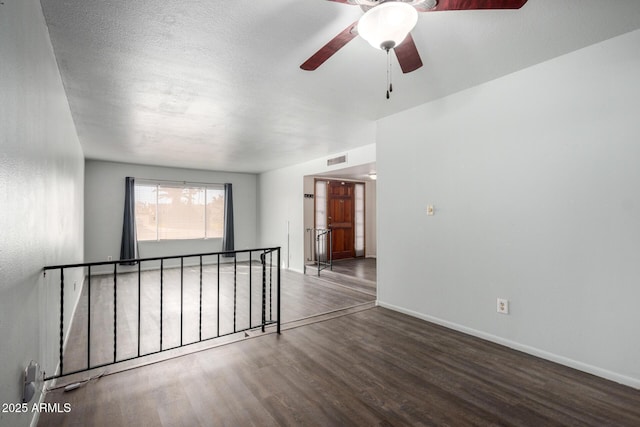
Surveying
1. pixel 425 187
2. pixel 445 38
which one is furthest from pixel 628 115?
pixel 425 187

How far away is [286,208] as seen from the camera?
756cm

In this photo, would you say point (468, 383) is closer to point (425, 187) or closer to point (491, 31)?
point (425, 187)

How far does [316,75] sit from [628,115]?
2335 millimetres

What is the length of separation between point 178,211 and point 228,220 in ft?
3.96

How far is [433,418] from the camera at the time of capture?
6.10ft

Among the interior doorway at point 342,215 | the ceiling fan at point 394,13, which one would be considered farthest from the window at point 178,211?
the ceiling fan at point 394,13

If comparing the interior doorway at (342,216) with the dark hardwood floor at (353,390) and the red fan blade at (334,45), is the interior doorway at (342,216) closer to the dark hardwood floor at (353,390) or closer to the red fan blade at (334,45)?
the dark hardwood floor at (353,390)

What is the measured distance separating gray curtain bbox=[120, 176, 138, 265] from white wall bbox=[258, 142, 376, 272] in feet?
9.95

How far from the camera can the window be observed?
7188 millimetres

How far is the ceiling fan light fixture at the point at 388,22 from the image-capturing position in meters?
1.45

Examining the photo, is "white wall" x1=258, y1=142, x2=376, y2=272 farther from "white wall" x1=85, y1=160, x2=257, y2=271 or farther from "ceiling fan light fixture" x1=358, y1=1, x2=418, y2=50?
"ceiling fan light fixture" x1=358, y1=1, x2=418, y2=50

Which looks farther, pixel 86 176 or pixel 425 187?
pixel 86 176

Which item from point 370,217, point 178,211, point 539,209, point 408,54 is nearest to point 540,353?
point 539,209

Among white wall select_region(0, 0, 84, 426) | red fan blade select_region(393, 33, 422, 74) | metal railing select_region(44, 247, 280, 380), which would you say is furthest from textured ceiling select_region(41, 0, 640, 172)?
metal railing select_region(44, 247, 280, 380)
